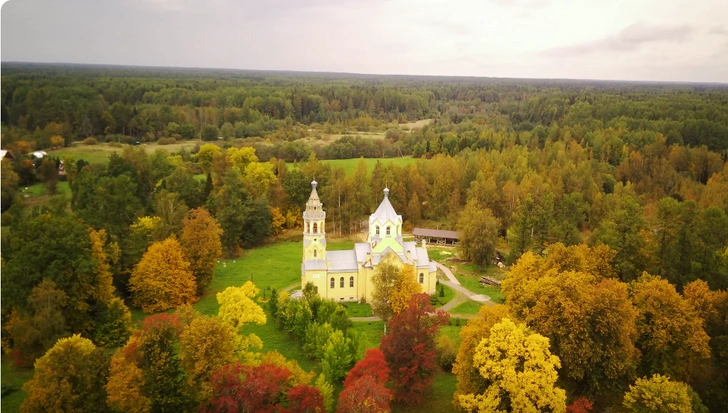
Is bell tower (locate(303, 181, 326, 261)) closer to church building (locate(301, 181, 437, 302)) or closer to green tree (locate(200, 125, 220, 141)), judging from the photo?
church building (locate(301, 181, 437, 302))

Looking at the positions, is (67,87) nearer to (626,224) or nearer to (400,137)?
(626,224)

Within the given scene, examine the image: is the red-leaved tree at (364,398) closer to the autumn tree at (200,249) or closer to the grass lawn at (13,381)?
the grass lawn at (13,381)

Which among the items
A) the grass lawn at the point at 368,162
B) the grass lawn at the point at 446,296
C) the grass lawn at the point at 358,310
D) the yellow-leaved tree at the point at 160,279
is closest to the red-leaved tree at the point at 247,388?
the grass lawn at the point at 358,310

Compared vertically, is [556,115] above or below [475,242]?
above

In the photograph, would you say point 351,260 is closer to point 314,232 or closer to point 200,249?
point 314,232

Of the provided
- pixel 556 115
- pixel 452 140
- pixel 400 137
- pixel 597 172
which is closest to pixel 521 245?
pixel 597 172

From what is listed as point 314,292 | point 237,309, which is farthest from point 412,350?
point 314,292
